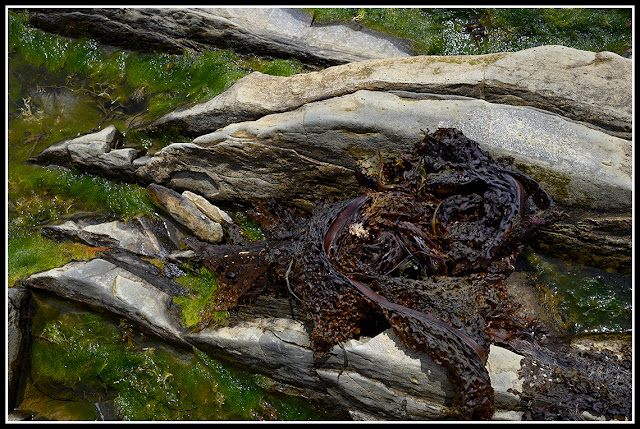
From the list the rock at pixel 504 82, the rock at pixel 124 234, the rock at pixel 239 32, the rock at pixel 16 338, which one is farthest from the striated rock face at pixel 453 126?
the rock at pixel 16 338

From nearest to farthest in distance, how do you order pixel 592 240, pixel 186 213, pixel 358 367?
pixel 358 367 → pixel 592 240 → pixel 186 213

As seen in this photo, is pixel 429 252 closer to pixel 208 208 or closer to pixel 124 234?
pixel 208 208

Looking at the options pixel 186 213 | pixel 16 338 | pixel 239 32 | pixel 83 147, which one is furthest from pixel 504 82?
pixel 16 338

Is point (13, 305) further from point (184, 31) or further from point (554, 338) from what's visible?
point (554, 338)

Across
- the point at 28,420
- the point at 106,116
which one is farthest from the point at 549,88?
the point at 28,420

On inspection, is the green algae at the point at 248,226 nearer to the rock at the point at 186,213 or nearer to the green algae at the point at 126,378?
the rock at the point at 186,213

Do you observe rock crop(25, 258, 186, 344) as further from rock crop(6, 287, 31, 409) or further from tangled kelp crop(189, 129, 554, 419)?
tangled kelp crop(189, 129, 554, 419)

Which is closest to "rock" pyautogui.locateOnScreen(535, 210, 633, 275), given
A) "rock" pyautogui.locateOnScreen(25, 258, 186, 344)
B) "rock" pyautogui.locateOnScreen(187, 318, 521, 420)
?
"rock" pyautogui.locateOnScreen(187, 318, 521, 420)
